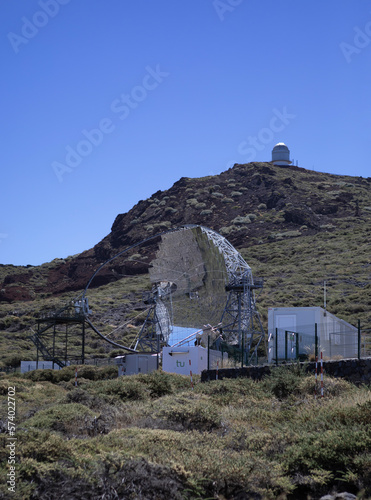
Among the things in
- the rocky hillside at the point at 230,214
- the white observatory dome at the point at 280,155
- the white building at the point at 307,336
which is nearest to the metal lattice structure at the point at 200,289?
the white building at the point at 307,336

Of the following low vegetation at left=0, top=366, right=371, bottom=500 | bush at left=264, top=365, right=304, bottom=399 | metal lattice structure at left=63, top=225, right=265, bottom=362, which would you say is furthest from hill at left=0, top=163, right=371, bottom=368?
low vegetation at left=0, top=366, right=371, bottom=500

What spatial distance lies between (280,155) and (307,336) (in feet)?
386

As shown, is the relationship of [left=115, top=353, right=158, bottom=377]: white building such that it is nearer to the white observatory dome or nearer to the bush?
the bush

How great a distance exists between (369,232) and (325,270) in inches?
774

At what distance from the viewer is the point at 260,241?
9569 centimetres

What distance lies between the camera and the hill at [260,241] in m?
64.1

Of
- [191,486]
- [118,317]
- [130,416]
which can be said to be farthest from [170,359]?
[118,317]

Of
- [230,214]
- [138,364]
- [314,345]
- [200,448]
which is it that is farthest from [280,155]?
[200,448]

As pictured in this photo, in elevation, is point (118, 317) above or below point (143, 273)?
below

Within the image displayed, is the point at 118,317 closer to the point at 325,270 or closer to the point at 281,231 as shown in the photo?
the point at 325,270

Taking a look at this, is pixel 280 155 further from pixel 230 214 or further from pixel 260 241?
pixel 260 241

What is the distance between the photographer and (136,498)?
9.07 meters

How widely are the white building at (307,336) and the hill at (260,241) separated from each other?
16108mm

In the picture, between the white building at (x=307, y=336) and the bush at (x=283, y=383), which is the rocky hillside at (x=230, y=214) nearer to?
the white building at (x=307, y=336)
